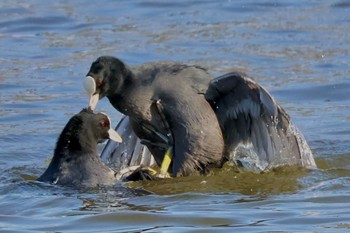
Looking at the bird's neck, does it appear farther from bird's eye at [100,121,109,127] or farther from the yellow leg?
the yellow leg

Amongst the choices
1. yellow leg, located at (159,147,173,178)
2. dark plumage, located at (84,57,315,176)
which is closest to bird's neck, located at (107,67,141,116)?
dark plumage, located at (84,57,315,176)

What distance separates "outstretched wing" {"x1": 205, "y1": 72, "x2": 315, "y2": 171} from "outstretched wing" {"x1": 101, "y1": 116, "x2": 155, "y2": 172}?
1.12m

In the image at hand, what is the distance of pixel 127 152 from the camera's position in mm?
10562

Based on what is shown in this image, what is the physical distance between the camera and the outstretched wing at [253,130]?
9.34m

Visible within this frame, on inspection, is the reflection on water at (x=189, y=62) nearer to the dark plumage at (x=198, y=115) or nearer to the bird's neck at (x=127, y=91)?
the dark plumage at (x=198, y=115)

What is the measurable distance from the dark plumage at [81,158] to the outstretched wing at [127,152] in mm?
1364

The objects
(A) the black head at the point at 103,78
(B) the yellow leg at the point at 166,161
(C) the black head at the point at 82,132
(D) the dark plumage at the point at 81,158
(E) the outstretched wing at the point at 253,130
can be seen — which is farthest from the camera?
(B) the yellow leg at the point at 166,161

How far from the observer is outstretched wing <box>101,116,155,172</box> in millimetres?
10484

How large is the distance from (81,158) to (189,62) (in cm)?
560

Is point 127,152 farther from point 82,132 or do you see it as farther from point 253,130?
point 82,132

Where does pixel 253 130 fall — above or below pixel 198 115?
below

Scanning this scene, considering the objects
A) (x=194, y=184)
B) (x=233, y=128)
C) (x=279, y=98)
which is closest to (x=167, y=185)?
(x=194, y=184)

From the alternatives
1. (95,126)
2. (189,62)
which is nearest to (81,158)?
(95,126)

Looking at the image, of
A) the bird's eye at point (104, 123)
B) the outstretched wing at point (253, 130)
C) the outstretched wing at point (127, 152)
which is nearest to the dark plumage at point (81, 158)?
the bird's eye at point (104, 123)
